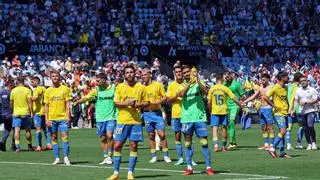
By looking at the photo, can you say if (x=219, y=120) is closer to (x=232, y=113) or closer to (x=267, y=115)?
(x=267, y=115)

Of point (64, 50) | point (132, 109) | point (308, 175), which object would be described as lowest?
point (308, 175)

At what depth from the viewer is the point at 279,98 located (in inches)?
1004

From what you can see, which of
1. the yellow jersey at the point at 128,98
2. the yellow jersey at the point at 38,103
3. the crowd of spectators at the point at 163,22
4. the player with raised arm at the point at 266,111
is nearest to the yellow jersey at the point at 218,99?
the player with raised arm at the point at 266,111

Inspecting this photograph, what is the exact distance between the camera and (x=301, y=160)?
24.0m

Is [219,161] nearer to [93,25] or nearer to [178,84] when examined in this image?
[178,84]

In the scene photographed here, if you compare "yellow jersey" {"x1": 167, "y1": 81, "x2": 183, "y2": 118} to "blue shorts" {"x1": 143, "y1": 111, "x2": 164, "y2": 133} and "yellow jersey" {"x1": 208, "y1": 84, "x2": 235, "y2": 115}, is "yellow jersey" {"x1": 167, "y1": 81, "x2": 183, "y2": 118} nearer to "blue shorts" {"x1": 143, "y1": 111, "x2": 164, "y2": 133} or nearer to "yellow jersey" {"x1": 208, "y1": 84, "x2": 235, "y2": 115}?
"blue shorts" {"x1": 143, "y1": 111, "x2": 164, "y2": 133}

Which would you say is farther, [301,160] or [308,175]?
[301,160]

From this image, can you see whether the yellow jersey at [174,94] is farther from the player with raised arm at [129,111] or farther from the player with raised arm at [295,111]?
the player with raised arm at [295,111]

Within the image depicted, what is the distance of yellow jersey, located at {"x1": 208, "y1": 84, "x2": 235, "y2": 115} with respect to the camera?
27406 mm

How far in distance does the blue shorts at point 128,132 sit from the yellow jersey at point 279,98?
665 cm

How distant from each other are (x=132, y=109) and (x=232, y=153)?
7753 mm

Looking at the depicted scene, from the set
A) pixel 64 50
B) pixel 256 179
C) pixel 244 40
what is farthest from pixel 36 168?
pixel 244 40

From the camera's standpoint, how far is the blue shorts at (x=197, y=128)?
20.7 m

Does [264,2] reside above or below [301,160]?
above
